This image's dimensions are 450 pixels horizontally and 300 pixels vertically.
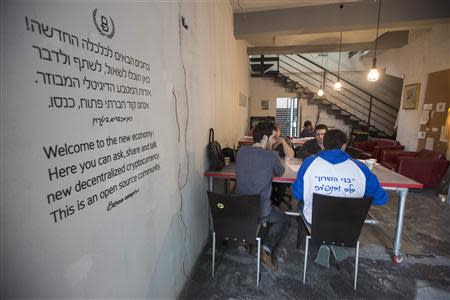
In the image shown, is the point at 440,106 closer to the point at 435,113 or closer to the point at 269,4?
the point at 435,113

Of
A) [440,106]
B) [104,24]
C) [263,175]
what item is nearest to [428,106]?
[440,106]

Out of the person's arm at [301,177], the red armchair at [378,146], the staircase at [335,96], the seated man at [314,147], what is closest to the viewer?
the person's arm at [301,177]

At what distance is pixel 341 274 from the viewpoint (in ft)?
6.65

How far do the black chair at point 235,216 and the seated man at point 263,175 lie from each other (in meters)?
0.32

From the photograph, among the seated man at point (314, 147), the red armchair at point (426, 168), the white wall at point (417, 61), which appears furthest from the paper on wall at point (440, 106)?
the seated man at point (314, 147)

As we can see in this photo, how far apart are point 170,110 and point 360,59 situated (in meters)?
8.68

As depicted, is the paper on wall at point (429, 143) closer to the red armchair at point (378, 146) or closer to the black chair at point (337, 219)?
the red armchair at point (378, 146)

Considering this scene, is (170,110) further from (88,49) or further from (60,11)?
(60,11)

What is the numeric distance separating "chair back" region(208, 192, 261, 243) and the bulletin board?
4312 millimetres

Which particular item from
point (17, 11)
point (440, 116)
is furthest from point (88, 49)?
point (440, 116)

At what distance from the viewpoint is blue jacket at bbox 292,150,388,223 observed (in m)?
1.73

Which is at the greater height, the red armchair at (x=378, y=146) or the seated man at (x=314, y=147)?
the seated man at (x=314, y=147)

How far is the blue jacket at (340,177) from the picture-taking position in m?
1.73

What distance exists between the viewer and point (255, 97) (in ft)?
27.2
